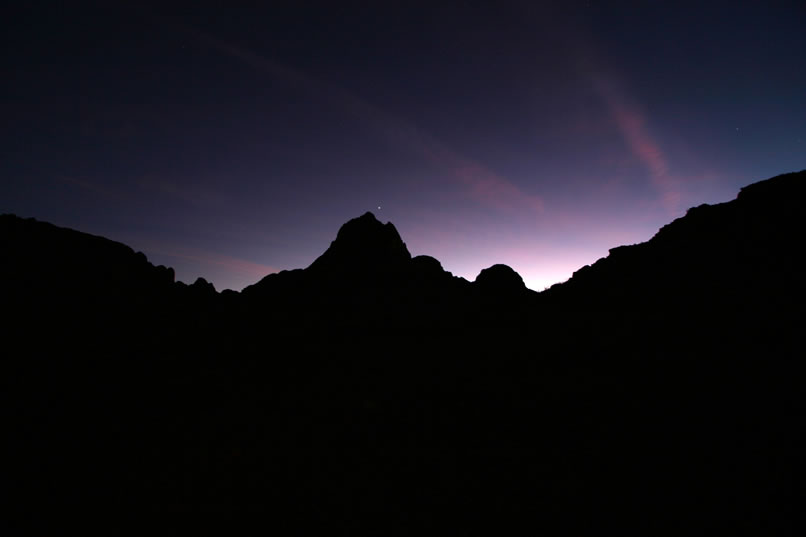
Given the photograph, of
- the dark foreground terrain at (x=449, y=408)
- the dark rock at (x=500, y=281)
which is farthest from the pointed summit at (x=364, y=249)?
the dark foreground terrain at (x=449, y=408)

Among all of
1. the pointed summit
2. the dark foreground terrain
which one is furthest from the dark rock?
the dark foreground terrain

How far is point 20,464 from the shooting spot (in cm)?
1355

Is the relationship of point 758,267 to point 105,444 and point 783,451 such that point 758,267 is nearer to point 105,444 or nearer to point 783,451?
point 783,451

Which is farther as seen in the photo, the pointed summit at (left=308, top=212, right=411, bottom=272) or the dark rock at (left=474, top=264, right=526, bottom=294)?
the dark rock at (left=474, top=264, right=526, bottom=294)

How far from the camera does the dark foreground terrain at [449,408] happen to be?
422 inches

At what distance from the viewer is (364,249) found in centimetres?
3878

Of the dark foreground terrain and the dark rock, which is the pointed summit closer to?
the dark rock

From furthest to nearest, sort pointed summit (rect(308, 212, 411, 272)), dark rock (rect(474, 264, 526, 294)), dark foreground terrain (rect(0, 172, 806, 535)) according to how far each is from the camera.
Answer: dark rock (rect(474, 264, 526, 294))
pointed summit (rect(308, 212, 411, 272))
dark foreground terrain (rect(0, 172, 806, 535))

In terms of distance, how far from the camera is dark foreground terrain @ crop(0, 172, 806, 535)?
10.7m

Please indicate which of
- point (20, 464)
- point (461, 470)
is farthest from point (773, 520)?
point (20, 464)

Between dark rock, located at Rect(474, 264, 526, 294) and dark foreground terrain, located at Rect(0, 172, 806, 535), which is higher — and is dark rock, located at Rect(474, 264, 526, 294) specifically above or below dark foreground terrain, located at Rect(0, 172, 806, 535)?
above

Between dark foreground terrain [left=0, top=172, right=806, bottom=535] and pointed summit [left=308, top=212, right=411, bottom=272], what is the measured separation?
575 inches

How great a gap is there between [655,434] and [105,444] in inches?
1085

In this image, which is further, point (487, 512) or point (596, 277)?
point (596, 277)
